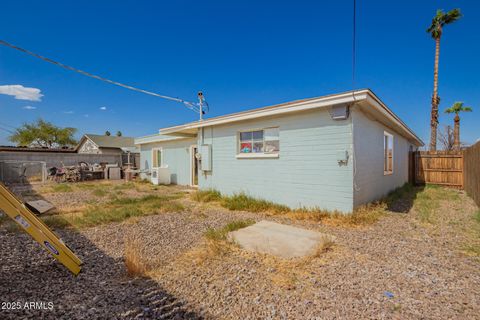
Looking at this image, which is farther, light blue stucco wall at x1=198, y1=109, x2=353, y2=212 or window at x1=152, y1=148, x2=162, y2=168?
window at x1=152, y1=148, x2=162, y2=168

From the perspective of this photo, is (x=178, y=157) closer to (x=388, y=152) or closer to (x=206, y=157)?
(x=206, y=157)

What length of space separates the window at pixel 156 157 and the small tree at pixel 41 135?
103ft

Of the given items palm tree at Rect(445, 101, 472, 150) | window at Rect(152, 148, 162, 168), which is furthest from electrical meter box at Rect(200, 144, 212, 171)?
palm tree at Rect(445, 101, 472, 150)

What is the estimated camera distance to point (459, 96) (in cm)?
1619

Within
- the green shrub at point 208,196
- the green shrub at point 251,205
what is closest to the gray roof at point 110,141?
the green shrub at point 208,196

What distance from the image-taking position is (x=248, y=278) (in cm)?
255

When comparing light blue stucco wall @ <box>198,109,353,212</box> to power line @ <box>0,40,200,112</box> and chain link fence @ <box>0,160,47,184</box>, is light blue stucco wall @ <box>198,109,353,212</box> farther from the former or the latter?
chain link fence @ <box>0,160,47,184</box>

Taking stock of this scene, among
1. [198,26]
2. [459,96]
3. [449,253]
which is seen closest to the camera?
[449,253]

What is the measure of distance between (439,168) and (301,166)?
10.1 meters

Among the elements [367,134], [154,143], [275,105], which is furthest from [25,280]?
[154,143]

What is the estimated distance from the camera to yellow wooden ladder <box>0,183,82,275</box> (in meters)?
2.25

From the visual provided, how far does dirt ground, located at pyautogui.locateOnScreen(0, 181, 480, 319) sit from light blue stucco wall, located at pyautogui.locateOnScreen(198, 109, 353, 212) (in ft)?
4.11

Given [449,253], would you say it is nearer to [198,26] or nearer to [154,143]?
[198,26]

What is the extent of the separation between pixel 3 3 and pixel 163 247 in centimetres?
787
